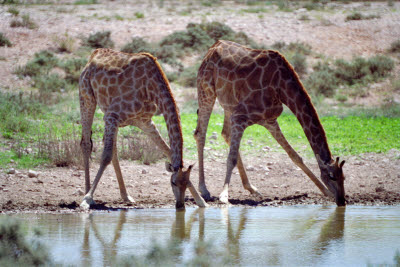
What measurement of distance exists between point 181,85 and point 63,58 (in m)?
5.73

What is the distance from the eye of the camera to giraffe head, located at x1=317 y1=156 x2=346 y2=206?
8.54m

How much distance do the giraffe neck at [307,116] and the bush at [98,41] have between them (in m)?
18.5

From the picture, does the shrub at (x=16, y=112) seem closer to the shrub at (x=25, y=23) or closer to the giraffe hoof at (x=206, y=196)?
the giraffe hoof at (x=206, y=196)

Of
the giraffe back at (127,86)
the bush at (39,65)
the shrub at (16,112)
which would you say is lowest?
the shrub at (16,112)

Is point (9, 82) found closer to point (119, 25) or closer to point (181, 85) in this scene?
point (181, 85)

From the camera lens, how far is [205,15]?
33344 mm

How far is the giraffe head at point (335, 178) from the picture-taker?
28.0 ft

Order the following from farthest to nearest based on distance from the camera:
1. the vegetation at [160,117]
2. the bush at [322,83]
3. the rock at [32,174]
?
the bush at [322,83] → the vegetation at [160,117] → the rock at [32,174]

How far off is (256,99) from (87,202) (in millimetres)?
3202

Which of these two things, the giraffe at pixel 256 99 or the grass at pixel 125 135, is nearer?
the giraffe at pixel 256 99

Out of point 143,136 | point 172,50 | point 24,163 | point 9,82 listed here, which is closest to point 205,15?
point 172,50

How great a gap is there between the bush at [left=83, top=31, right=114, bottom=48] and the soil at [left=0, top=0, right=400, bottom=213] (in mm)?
577

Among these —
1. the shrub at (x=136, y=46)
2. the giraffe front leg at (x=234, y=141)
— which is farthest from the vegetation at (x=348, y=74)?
the giraffe front leg at (x=234, y=141)

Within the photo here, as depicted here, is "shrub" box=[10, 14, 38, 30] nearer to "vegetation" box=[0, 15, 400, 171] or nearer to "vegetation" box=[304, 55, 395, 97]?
"vegetation" box=[0, 15, 400, 171]
